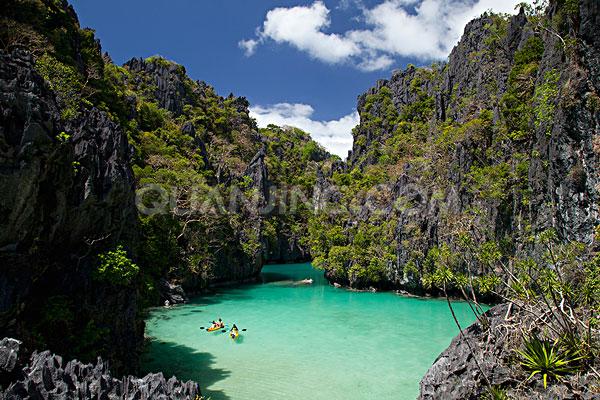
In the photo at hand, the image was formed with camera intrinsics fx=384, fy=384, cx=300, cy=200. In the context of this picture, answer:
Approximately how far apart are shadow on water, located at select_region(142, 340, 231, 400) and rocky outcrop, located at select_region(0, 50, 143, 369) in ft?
5.69

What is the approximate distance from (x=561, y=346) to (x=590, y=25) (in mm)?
9151

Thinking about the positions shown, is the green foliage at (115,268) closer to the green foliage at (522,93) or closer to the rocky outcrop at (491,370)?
the rocky outcrop at (491,370)

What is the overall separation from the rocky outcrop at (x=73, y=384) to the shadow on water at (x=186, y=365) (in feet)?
12.8

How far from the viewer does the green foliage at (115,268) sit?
28.2ft

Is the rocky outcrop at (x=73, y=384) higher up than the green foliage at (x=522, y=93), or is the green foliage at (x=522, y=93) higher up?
the green foliage at (x=522, y=93)

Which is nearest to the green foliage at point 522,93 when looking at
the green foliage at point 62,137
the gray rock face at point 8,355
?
the green foliage at point 62,137

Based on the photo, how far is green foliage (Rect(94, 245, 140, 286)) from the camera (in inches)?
338

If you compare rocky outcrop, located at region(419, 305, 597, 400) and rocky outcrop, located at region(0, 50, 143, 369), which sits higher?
rocky outcrop, located at region(0, 50, 143, 369)

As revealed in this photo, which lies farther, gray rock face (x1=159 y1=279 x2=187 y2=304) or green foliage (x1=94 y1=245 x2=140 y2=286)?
gray rock face (x1=159 y1=279 x2=187 y2=304)

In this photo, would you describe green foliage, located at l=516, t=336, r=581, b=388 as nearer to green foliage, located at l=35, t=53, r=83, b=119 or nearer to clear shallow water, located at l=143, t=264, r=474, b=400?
clear shallow water, located at l=143, t=264, r=474, b=400

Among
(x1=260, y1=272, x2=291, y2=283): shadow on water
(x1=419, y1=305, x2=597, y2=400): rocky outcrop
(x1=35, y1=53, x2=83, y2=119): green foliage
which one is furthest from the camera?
(x1=260, y1=272, x2=291, y2=283): shadow on water

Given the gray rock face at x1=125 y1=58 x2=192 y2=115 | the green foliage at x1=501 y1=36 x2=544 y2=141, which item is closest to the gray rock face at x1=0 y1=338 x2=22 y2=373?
the green foliage at x1=501 y1=36 x2=544 y2=141

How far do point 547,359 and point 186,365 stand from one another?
9.67m

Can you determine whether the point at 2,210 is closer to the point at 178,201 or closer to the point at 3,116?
the point at 3,116
